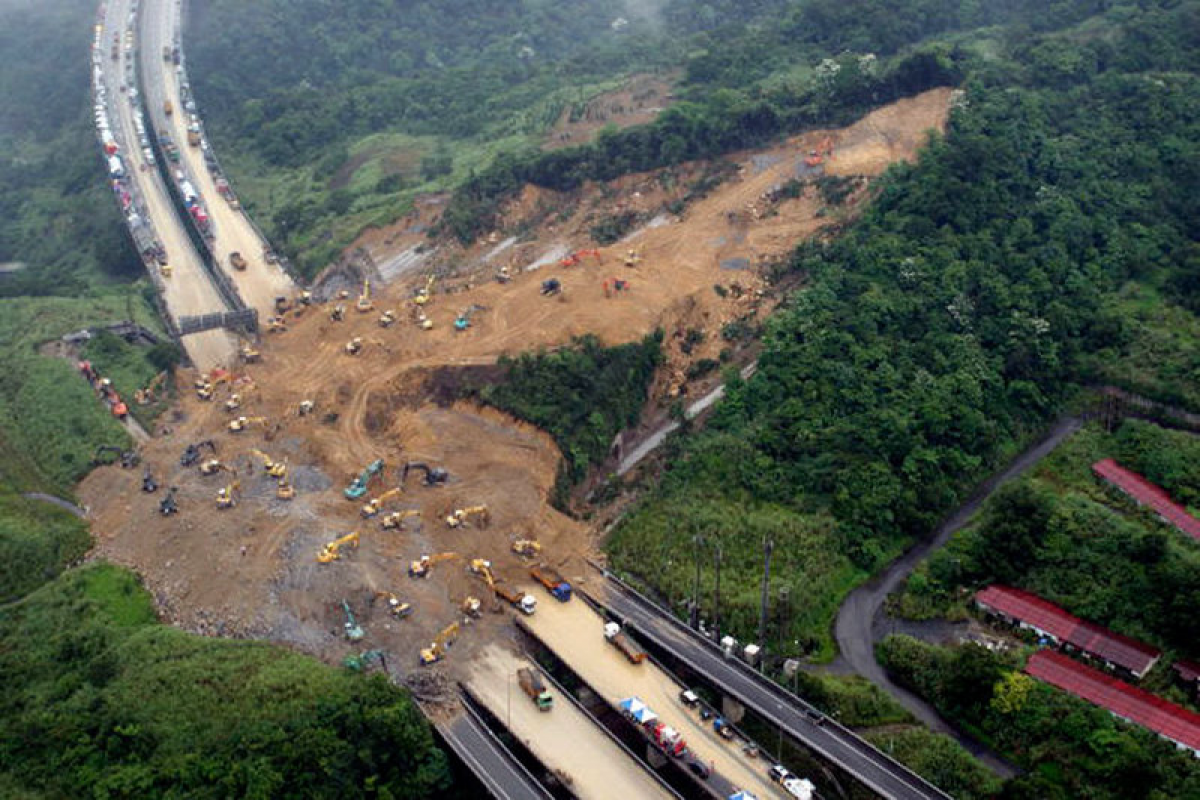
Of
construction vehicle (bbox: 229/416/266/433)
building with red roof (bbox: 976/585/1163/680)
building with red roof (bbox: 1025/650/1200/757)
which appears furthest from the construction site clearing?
building with red roof (bbox: 1025/650/1200/757)

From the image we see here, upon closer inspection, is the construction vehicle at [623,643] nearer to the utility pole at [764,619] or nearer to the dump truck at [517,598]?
the dump truck at [517,598]

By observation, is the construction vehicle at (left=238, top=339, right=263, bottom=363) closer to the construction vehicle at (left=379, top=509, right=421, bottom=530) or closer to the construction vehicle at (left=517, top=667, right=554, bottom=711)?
the construction vehicle at (left=379, top=509, right=421, bottom=530)

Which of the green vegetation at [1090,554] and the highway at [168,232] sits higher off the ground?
the highway at [168,232]

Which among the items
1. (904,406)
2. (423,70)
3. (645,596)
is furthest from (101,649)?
(423,70)

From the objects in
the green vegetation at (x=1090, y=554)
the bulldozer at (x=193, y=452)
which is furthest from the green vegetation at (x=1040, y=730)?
the bulldozer at (x=193, y=452)

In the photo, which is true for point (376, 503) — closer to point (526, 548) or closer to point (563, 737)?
point (526, 548)
